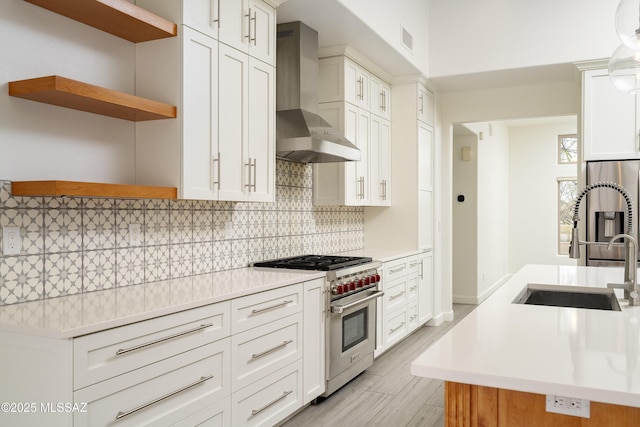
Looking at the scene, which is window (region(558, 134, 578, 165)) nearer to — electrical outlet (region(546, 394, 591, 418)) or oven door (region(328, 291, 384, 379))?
oven door (region(328, 291, 384, 379))

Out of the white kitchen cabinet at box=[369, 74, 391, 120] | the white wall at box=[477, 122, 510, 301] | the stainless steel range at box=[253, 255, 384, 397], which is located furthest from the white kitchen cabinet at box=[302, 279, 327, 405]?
the white wall at box=[477, 122, 510, 301]

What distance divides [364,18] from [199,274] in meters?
2.23

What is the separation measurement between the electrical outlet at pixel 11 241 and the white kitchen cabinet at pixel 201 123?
67 centimetres

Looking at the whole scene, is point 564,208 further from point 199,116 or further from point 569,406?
point 569,406

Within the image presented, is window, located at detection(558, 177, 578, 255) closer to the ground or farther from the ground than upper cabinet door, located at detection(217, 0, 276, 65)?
closer to the ground

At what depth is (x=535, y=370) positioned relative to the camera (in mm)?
1246

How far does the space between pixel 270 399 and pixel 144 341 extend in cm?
105

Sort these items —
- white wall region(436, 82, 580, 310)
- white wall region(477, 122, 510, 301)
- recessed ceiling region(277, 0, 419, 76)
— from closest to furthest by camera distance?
recessed ceiling region(277, 0, 419, 76)
white wall region(436, 82, 580, 310)
white wall region(477, 122, 510, 301)

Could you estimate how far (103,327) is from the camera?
170 cm

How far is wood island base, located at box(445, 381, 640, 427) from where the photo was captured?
119 cm

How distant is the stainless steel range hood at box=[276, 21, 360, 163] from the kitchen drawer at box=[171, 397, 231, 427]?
170cm

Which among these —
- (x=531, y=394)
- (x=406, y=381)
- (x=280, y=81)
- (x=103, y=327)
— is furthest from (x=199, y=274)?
(x=531, y=394)

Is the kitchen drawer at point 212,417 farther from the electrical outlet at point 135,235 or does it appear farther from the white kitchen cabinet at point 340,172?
the white kitchen cabinet at point 340,172

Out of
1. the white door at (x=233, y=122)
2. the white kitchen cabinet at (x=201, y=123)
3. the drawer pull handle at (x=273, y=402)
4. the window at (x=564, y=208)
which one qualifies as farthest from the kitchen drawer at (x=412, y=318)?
the window at (x=564, y=208)
